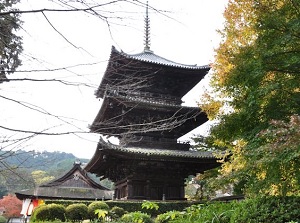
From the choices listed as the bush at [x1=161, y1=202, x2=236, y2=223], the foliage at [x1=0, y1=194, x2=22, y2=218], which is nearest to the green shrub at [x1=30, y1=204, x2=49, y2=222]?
the bush at [x1=161, y1=202, x2=236, y2=223]

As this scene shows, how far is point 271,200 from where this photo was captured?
18.2 ft

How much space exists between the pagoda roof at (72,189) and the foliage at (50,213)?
15.4m

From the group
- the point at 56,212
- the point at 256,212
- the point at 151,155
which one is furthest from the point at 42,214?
the point at 256,212

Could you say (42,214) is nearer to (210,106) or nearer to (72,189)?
(210,106)

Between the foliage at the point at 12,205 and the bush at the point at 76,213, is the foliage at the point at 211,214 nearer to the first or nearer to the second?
the bush at the point at 76,213

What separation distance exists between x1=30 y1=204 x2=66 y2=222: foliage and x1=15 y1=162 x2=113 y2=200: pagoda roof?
50.6ft

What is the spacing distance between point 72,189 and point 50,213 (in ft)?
56.5

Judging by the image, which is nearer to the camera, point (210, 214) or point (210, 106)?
point (210, 214)

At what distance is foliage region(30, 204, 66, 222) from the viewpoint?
11.9 meters

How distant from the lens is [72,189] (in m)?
28.5

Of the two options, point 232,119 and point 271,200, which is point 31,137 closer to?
point 271,200

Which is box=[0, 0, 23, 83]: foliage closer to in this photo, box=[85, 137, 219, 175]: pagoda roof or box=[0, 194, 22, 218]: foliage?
box=[85, 137, 219, 175]: pagoda roof

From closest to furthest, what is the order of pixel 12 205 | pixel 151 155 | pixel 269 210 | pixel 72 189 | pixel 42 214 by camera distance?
pixel 269 210 → pixel 42 214 → pixel 151 155 → pixel 72 189 → pixel 12 205

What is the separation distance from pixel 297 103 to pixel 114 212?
7.17 m
